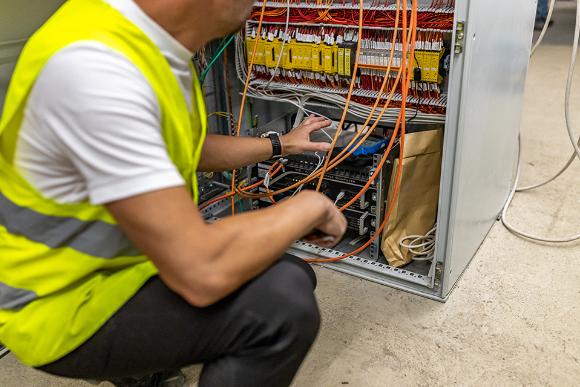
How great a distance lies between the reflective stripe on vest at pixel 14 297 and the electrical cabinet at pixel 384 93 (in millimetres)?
756

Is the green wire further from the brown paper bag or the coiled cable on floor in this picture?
the coiled cable on floor

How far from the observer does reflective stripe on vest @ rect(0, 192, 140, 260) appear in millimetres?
863

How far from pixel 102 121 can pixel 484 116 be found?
1265mm

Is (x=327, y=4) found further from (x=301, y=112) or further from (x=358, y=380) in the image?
(x=358, y=380)

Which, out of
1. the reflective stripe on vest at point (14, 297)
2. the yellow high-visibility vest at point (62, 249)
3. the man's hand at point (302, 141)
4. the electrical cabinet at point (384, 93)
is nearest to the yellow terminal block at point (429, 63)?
the electrical cabinet at point (384, 93)

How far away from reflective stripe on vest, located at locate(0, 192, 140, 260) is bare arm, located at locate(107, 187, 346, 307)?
129 millimetres

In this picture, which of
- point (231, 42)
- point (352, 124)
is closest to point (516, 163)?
point (352, 124)

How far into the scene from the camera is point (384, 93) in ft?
5.85

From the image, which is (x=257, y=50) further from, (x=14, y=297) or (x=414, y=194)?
(x=14, y=297)

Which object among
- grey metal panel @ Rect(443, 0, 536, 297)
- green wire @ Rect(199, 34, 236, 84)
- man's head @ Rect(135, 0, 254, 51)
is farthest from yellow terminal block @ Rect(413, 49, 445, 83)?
man's head @ Rect(135, 0, 254, 51)

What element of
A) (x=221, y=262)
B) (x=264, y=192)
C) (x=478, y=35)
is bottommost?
(x=264, y=192)

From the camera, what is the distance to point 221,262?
79cm

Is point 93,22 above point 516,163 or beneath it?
above

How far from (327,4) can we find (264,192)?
2.34 feet
